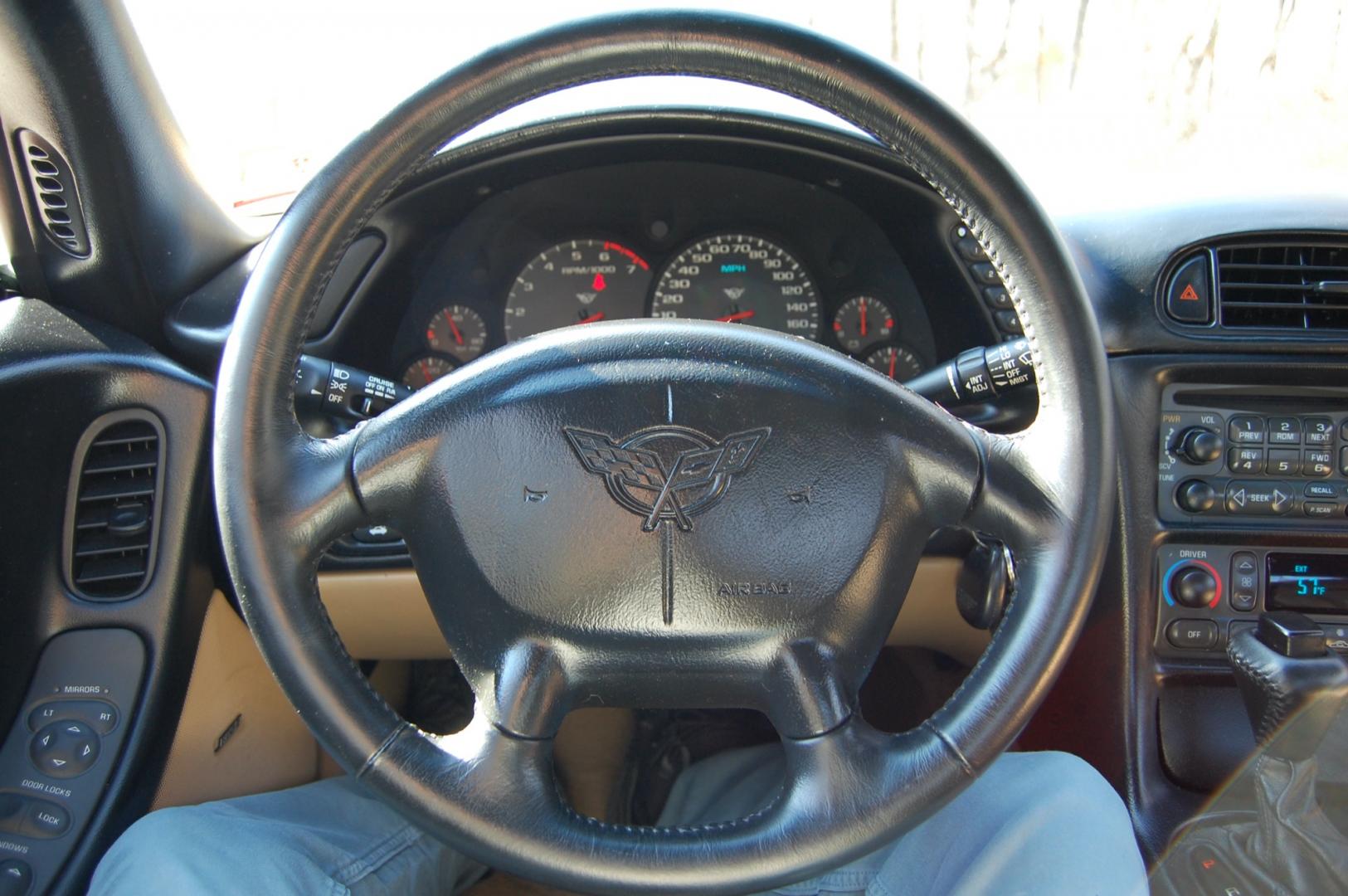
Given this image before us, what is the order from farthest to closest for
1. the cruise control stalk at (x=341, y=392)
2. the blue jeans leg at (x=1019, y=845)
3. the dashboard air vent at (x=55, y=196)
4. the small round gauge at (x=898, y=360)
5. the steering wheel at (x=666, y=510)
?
the small round gauge at (x=898, y=360)
the dashboard air vent at (x=55, y=196)
the cruise control stalk at (x=341, y=392)
the blue jeans leg at (x=1019, y=845)
the steering wheel at (x=666, y=510)

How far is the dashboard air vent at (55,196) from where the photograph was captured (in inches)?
59.7

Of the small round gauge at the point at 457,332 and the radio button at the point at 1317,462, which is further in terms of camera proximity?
the small round gauge at the point at 457,332

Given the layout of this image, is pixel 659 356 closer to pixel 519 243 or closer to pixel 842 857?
pixel 842 857

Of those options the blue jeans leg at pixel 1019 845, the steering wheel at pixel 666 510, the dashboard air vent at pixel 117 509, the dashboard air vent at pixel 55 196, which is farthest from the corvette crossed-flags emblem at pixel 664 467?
the dashboard air vent at pixel 55 196

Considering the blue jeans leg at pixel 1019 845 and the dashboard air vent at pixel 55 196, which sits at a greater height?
the dashboard air vent at pixel 55 196

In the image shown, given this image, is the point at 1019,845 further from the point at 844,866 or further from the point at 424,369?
the point at 424,369

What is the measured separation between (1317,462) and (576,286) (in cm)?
115

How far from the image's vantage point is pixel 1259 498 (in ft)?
4.81

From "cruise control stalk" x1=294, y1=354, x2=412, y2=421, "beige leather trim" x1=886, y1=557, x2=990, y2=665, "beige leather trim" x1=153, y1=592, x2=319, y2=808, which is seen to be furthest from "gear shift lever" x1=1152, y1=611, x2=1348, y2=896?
"beige leather trim" x1=153, y1=592, x2=319, y2=808

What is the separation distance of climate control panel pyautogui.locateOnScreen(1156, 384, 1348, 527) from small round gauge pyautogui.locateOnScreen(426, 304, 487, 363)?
3.56 ft

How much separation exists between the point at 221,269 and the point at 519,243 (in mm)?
471

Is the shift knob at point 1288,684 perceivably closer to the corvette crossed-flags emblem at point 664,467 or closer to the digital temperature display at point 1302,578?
the digital temperature display at point 1302,578

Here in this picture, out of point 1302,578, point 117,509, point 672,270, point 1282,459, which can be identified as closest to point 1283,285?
point 1282,459

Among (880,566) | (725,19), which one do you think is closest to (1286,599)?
(880,566)
